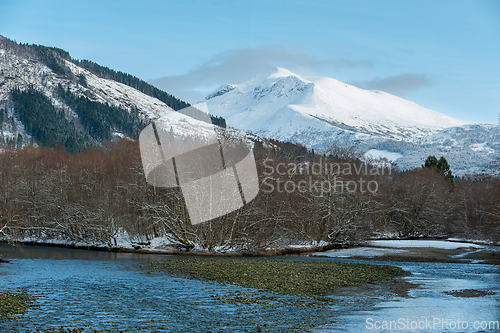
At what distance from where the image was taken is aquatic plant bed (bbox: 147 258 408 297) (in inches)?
918

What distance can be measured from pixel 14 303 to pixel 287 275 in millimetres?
→ 15645

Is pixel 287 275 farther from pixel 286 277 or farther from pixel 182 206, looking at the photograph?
pixel 182 206

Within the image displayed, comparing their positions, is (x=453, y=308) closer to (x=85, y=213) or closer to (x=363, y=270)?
(x=363, y=270)

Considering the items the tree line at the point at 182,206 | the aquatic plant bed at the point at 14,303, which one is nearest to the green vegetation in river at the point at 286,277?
the aquatic plant bed at the point at 14,303

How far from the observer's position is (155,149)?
52594 millimetres

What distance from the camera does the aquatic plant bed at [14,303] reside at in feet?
53.7

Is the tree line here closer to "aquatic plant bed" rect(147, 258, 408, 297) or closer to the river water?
"aquatic plant bed" rect(147, 258, 408, 297)

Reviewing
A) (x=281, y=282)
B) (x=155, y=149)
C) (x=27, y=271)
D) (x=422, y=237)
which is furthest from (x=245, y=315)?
(x=422, y=237)

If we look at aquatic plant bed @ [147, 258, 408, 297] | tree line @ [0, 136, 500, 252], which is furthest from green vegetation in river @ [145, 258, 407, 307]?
tree line @ [0, 136, 500, 252]

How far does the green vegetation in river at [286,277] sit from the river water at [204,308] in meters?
1.18

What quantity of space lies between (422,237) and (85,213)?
5876 centimetres

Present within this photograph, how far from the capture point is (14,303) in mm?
17984

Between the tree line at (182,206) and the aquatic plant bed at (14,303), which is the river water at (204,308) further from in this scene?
the tree line at (182,206)

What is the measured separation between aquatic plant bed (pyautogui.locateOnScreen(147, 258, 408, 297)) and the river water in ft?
5.41
